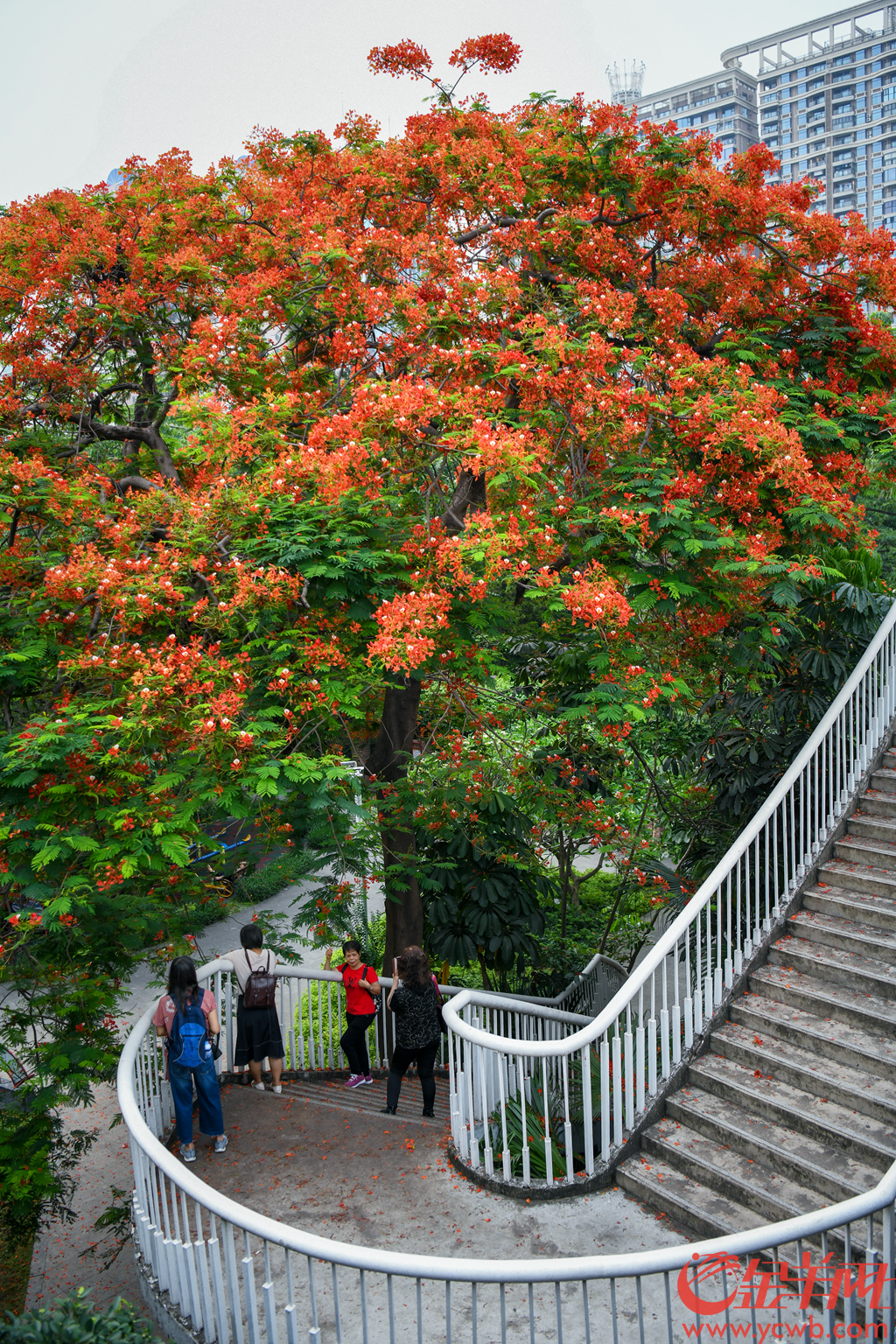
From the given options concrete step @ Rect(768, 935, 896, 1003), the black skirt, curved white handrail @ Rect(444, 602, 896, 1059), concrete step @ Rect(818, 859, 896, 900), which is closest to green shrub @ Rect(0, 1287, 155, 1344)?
curved white handrail @ Rect(444, 602, 896, 1059)

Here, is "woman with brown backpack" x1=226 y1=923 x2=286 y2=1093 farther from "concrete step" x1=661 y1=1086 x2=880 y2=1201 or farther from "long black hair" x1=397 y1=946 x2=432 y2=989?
"concrete step" x1=661 y1=1086 x2=880 y2=1201

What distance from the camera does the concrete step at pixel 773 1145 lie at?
14.6ft

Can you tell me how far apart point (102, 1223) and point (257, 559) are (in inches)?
183

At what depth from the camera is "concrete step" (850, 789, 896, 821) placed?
21.4ft

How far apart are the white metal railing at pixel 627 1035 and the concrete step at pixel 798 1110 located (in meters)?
0.20

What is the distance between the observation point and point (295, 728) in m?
5.86

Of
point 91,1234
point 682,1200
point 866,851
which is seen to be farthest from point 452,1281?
point 91,1234

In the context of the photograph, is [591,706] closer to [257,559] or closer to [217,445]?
[257,559]

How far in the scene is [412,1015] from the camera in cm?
610

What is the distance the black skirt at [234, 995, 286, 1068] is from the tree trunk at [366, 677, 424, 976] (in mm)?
1876

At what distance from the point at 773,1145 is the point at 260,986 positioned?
3.50 meters

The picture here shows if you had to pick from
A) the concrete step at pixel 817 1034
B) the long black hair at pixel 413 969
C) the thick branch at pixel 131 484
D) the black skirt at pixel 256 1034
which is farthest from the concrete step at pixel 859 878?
the thick branch at pixel 131 484

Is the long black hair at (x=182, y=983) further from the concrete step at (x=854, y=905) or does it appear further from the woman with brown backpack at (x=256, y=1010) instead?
the concrete step at (x=854, y=905)

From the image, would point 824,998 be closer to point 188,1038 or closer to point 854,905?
point 854,905
